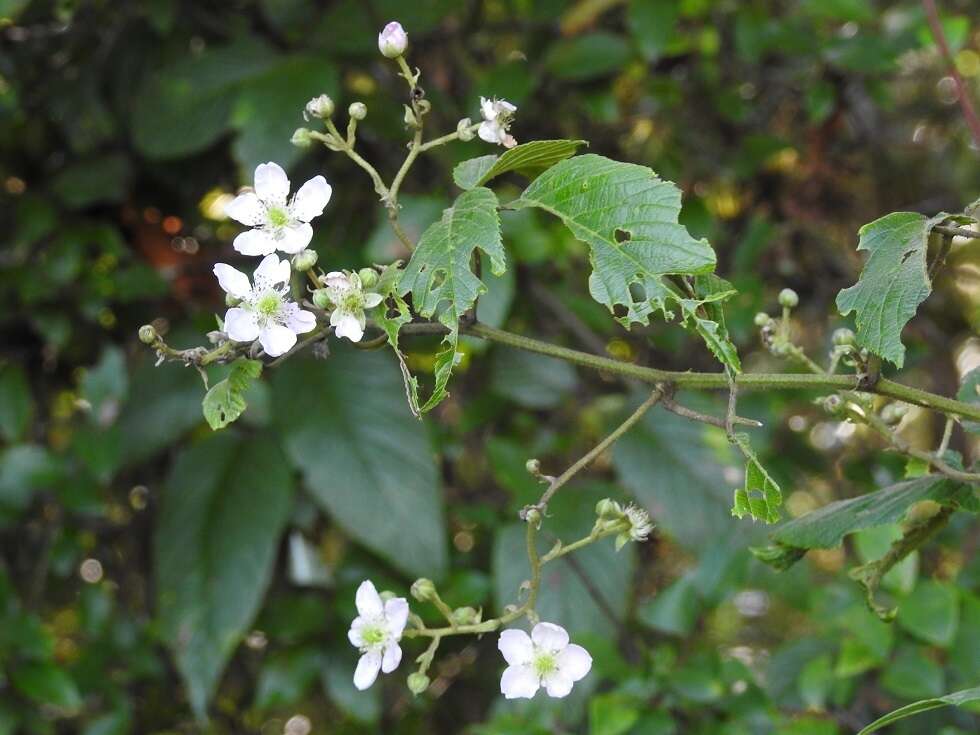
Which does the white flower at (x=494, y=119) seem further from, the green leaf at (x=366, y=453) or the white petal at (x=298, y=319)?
the green leaf at (x=366, y=453)

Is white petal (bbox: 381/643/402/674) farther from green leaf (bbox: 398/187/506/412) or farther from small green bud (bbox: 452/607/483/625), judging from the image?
green leaf (bbox: 398/187/506/412)

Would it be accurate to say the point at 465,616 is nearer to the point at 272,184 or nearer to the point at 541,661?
the point at 541,661

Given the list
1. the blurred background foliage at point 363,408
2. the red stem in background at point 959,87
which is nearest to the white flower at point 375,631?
the blurred background foliage at point 363,408

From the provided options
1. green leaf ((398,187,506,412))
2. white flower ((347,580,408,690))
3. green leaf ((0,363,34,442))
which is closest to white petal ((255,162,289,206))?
green leaf ((398,187,506,412))

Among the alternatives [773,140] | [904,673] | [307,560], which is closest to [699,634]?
[904,673]

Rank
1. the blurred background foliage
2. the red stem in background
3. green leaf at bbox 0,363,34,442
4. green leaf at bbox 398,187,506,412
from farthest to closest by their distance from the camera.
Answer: green leaf at bbox 0,363,34,442, the blurred background foliage, the red stem in background, green leaf at bbox 398,187,506,412

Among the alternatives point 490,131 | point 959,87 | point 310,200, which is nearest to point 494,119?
point 490,131

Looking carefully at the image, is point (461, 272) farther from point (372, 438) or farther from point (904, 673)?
point (372, 438)
